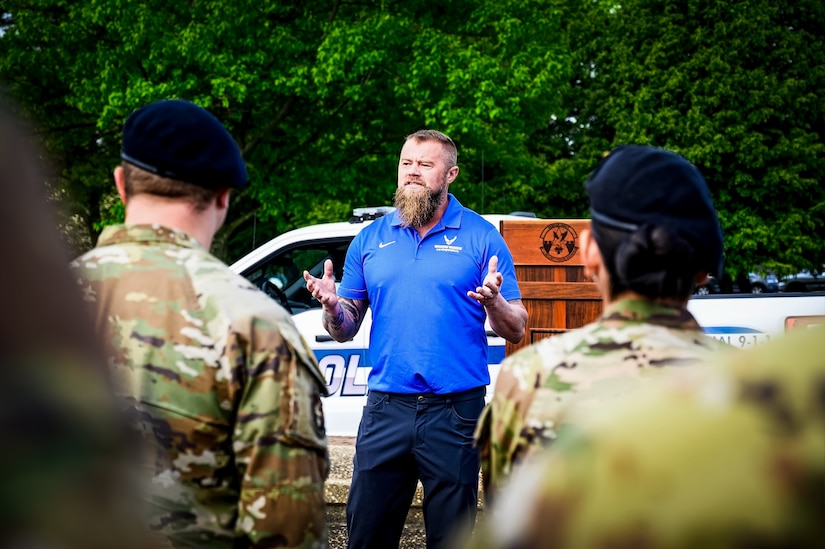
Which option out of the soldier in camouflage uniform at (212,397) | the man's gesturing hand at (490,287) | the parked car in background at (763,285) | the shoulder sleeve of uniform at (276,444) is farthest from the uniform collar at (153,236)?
the parked car in background at (763,285)

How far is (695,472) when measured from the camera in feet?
2.77

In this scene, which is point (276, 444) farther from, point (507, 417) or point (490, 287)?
point (490, 287)

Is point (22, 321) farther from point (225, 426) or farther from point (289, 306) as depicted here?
point (289, 306)

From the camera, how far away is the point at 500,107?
15656mm

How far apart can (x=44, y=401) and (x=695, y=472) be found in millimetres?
550

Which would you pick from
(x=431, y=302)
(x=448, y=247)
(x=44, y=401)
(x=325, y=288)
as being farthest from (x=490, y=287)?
(x=44, y=401)

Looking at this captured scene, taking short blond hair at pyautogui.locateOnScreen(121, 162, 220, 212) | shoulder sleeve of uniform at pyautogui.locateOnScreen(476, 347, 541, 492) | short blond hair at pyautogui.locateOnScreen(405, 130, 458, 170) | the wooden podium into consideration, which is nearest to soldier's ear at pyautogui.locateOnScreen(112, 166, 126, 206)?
short blond hair at pyautogui.locateOnScreen(121, 162, 220, 212)

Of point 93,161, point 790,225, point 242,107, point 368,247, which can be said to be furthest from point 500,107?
point 790,225

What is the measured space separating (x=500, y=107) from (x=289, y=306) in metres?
8.86

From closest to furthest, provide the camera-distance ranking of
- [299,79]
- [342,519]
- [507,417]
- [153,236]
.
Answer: [507,417], [153,236], [342,519], [299,79]

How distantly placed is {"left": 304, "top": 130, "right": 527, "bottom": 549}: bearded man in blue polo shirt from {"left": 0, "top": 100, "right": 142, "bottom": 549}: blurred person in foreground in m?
3.30

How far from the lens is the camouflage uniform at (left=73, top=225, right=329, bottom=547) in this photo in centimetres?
206

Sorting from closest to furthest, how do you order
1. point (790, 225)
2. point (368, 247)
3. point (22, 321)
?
point (22, 321)
point (368, 247)
point (790, 225)

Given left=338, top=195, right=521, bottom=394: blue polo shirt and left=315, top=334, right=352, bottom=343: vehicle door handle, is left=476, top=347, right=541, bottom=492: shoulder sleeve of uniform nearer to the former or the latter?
left=338, top=195, right=521, bottom=394: blue polo shirt
